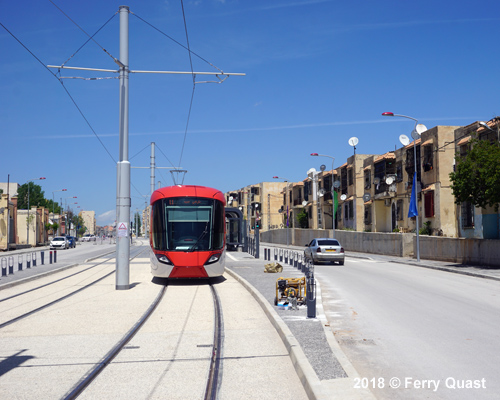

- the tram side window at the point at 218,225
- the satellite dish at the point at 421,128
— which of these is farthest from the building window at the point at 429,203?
the tram side window at the point at 218,225

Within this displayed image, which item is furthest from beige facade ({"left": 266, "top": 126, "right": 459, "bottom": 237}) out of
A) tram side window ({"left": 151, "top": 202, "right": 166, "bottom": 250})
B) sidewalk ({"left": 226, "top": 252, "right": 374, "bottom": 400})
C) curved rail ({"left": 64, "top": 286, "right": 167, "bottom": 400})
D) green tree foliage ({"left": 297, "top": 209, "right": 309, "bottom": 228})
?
curved rail ({"left": 64, "top": 286, "right": 167, "bottom": 400})

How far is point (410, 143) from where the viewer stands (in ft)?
137

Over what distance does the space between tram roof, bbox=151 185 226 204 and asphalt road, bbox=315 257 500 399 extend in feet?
16.6

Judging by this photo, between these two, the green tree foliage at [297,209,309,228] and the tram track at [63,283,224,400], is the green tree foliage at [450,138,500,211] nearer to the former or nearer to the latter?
the tram track at [63,283,224,400]

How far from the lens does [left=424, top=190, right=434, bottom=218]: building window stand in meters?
37.6

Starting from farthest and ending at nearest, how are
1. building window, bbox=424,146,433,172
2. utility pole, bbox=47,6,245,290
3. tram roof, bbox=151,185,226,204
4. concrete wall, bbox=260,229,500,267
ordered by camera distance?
1. building window, bbox=424,146,433,172
2. concrete wall, bbox=260,229,500,267
3. tram roof, bbox=151,185,226,204
4. utility pole, bbox=47,6,245,290

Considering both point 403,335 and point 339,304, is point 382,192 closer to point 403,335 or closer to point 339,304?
point 339,304

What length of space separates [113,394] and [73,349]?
108 inches

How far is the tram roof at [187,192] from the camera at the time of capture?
1889cm

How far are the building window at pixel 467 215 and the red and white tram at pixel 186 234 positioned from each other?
19.9 metres

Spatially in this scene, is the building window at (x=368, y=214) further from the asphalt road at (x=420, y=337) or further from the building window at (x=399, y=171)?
the asphalt road at (x=420, y=337)

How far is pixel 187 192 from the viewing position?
1898cm

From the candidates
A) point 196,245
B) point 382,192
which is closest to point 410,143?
point 382,192

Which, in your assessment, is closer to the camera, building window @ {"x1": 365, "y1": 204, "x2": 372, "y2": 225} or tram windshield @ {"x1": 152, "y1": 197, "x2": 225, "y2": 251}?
tram windshield @ {"x1": 152, "y1": 197, "x2": 225, "y2": 251}
